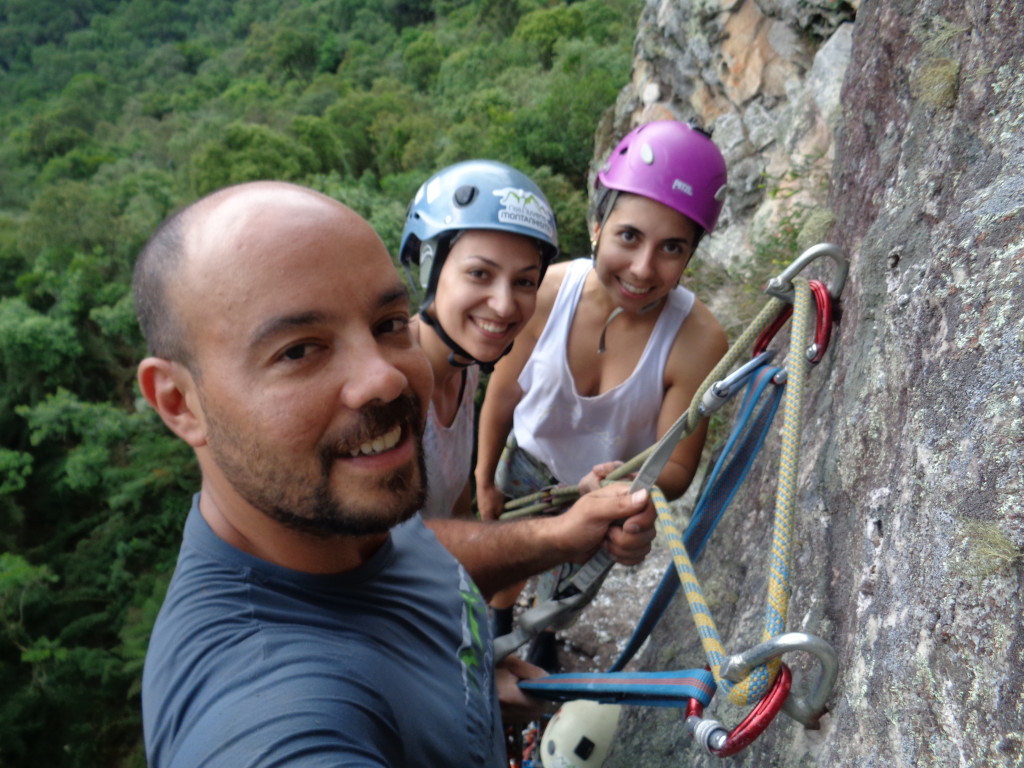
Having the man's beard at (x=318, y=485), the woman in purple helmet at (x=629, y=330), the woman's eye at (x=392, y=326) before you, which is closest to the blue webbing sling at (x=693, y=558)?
the woman in purple helmet at (x=629, y=330)

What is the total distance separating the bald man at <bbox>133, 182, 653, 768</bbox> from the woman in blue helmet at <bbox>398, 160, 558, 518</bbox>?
1002mm

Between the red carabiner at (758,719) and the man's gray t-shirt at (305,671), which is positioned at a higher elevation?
the red carabiner at (758,719)

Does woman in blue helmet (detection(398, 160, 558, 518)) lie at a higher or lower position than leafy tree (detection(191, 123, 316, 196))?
higher

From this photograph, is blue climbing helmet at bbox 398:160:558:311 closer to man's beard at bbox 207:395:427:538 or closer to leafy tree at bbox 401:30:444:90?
man's beard at bbox 207:395:427:538

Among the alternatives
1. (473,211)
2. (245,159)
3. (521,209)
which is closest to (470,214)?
(473,211)

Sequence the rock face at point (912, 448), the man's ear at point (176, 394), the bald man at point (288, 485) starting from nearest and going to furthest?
the rock face at point (912, 448) < the bald man at point (288, 485) < the man's ear at point (176, 394)

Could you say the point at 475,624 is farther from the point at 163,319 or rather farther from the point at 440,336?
the point at 440,336

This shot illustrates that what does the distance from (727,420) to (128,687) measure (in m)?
13.3

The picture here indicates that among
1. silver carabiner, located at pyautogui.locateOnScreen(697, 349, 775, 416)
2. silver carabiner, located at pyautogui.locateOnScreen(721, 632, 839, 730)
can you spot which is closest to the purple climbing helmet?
silver carabiner, located at pyautogui.locateOnScreen(697, 349, 775, 416)

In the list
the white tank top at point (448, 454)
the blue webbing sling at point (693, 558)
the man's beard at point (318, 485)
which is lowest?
the white tank top at point (448, 454)

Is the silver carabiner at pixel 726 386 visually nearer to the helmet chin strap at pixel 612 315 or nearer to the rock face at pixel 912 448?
the rock face at pixel 912 448

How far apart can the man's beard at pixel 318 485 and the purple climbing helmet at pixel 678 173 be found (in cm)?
153

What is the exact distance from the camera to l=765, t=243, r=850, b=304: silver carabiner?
4.89ft

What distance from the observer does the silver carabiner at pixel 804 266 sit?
4.89 feet
